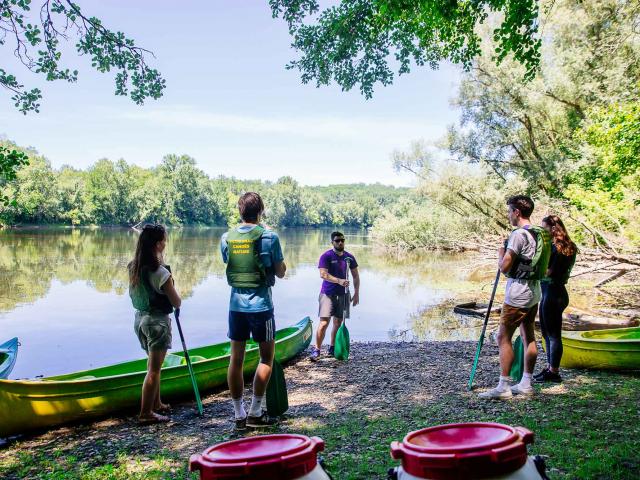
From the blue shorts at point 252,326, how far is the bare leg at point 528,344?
2607 mm

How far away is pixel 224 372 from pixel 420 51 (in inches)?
255

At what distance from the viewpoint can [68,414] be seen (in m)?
5.35

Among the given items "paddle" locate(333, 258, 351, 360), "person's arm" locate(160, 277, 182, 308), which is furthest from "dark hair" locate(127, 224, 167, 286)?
"paddle" locate(333, 258, 351, 360)

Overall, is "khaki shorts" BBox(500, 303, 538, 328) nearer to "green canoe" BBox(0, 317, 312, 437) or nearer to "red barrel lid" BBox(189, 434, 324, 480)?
"green canoe" BBox(0, 317, 312, 437)

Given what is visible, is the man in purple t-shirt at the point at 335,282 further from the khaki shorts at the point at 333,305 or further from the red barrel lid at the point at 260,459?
the red barrel lid at the point at 260,459

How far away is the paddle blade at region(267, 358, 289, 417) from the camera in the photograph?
492cm

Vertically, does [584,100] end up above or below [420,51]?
above

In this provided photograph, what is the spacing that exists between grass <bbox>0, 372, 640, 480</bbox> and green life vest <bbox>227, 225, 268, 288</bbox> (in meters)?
1.38

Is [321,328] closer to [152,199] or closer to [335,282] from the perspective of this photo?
[335,282]

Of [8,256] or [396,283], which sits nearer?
[396,283]

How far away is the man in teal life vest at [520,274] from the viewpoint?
4992 millimetres

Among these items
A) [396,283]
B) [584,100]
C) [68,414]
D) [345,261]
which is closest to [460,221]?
[396,283]

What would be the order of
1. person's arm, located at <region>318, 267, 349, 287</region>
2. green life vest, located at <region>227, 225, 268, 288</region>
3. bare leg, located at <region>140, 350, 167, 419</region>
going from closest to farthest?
green life vest, located at <region>227, 225, 268, 288</region> < bare leg, located at <region>140, 350, 167, 419</region> < person's arm, located at <region>318, 267, 349, 287</region>

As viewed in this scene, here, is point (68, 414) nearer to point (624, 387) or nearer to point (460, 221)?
point (624, 387)
